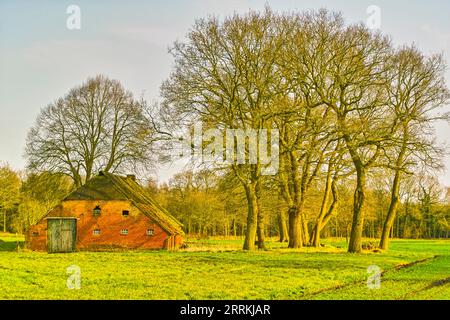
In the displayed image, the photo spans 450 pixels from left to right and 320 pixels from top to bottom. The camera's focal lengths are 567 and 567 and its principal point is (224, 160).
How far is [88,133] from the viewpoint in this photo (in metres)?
46.9

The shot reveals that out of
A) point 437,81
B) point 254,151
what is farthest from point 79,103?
point 437,81

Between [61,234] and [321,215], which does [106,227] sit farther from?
[321,215]

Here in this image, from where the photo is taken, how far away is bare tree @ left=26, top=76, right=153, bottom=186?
4578 cm

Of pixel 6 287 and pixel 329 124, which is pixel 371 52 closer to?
pixel 329 124

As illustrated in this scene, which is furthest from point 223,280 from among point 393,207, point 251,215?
point 393,207

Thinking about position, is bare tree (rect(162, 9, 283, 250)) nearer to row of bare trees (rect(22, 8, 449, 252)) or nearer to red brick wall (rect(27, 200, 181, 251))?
row of bare trees (rect(22, 8, 449, 252))

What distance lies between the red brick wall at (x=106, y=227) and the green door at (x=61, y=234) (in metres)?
0.40

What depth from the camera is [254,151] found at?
3503cm

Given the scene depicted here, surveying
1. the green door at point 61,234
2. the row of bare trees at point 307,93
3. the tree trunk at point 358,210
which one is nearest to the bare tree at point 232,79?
the row of bare trees at point 307,93

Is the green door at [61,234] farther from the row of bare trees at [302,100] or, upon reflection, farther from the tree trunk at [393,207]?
the tree trunk at [393,207]

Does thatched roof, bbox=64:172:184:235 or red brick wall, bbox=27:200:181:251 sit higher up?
thatched roof, bbox=64:172:184:235

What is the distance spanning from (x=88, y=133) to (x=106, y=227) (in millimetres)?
9000

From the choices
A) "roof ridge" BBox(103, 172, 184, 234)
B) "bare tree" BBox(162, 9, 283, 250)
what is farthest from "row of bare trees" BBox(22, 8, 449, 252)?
"roof ridge" BBox(103, 172, 184, 234)

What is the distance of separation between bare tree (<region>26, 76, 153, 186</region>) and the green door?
6.05m
